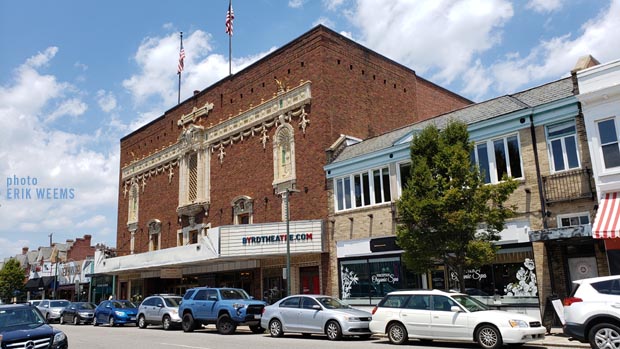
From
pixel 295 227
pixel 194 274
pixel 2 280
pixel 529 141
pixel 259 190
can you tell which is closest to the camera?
pixel 529 141

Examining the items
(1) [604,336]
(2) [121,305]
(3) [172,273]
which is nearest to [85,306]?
(3) [172,273]

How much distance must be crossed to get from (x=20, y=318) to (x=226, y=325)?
28.2 ft

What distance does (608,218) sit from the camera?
15.2 meters

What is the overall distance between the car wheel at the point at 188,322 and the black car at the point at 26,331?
9067mm

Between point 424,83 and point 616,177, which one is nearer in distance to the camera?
point 616,177

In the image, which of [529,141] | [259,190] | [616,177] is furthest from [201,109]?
[616,177]

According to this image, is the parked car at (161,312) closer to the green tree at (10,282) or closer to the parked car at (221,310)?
the parked car at (221,310)

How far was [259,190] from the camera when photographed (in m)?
30.0

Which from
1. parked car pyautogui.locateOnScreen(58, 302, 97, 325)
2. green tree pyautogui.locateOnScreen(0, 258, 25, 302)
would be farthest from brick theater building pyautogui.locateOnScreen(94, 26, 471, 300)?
green tree pyautogui.locateOnScreen(0, 258, 25, 302)

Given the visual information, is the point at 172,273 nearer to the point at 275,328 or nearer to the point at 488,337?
the point at 275,328

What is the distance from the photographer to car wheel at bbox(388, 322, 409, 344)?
14.6m

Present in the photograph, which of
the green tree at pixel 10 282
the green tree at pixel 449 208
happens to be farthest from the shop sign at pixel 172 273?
the green tree at pixel 10 282

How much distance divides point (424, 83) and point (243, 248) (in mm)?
17557

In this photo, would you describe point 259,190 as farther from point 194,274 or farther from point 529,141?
point 529,141
